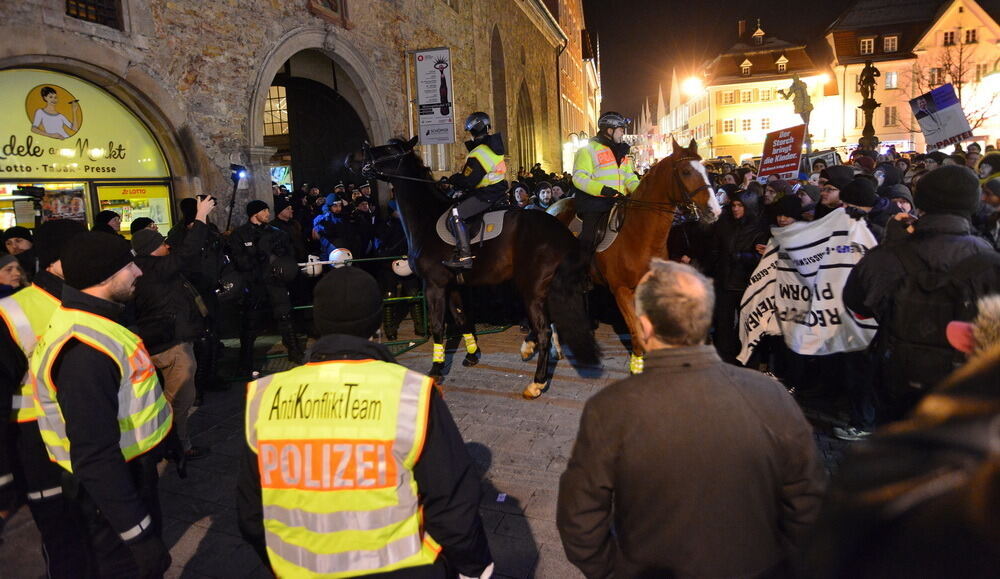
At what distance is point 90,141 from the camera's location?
27.4 ft

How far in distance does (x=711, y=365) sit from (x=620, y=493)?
19.2 inches

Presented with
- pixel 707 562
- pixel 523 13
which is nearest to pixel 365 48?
pixel 707 562

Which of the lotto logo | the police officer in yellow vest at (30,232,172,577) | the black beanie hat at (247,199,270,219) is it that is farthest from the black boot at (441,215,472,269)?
the lotto logo

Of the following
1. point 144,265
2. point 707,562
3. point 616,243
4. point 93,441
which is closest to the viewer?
point 707,562

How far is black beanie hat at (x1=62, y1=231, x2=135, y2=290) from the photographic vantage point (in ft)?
8.73

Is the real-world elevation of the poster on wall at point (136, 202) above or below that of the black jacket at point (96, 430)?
above

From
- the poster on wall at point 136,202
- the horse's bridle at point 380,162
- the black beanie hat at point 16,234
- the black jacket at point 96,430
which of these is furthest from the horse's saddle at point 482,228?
the black jacket at point 96,430

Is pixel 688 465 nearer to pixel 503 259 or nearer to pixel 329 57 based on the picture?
pixel 503 259

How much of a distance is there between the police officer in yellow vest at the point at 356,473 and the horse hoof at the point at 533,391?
4.43 metres

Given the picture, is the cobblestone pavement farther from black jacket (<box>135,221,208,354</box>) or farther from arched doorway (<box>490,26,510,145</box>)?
arched doorway (<box>490,26,510,145</box>)

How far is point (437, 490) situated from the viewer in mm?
1959

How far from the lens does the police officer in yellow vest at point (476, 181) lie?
23.3ft

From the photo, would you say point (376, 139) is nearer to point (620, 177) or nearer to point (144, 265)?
point (620, 177)

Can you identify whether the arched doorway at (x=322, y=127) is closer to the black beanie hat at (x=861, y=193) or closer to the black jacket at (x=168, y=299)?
the black jacket at (x=168, y=299)
